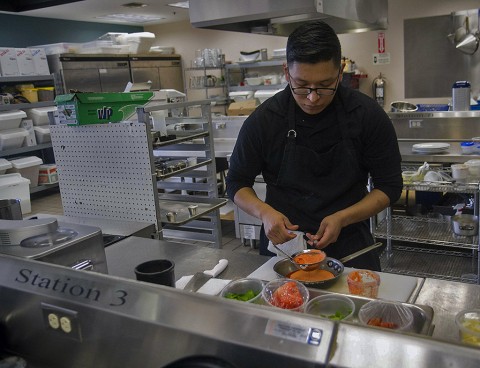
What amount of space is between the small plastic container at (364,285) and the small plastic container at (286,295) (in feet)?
0.60

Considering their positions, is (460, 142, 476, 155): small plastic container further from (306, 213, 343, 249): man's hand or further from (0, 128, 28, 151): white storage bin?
(0, 128, 28, 151): white storage bin

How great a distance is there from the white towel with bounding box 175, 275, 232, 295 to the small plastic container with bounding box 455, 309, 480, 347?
0.67 meters

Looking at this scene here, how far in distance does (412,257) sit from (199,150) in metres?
2.10

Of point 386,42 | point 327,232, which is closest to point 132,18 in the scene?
point 386,42

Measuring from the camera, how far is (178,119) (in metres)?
3.48

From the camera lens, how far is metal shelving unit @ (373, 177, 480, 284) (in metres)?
3.25

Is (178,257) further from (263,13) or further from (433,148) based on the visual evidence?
(433,148)

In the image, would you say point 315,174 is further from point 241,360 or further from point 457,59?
point 457,59

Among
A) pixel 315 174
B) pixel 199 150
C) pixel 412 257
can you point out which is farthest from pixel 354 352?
pixel 412 257

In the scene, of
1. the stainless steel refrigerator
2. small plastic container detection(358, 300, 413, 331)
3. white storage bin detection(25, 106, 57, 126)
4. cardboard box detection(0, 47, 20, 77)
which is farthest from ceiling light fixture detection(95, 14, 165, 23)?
small plastic container detection(358, 300, 413, 331)

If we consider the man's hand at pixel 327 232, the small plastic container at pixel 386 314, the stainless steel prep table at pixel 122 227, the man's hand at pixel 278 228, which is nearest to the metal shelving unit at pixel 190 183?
the stainless steel prep table at pixel 122 227

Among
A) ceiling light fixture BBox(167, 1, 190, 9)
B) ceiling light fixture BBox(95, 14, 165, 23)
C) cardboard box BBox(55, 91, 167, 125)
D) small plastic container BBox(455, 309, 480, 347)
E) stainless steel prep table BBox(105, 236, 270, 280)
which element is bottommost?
stainless steel prep table BBox(105, 236, 270, 280)

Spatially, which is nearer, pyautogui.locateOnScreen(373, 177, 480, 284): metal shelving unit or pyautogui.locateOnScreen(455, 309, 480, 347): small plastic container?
pyautogui.locateOnScreen(455, 309, 480, 347): small plastic container

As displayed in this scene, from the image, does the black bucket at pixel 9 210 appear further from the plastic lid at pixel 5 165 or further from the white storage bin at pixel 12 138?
the white storage bin at pixel 12 138
